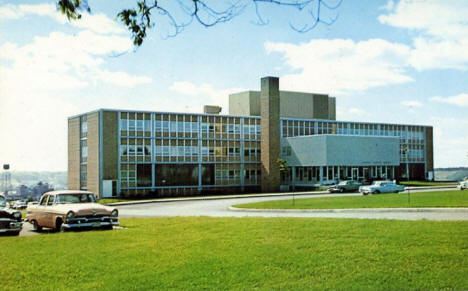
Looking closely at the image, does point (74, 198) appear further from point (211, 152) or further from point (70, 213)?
point (211, 152)

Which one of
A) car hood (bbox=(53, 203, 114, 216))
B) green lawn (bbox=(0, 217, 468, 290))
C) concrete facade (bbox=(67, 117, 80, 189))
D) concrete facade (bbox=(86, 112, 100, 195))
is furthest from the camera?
concrete facade (bbox=(67, 117, 80, 189))

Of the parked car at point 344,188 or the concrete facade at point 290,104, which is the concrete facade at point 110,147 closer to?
the parked car at point 344,188

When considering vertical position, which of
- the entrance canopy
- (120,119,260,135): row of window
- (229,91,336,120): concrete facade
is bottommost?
the entrance canopy

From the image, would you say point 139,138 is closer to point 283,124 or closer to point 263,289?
point 283,124

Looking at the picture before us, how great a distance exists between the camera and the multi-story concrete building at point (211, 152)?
5809cm

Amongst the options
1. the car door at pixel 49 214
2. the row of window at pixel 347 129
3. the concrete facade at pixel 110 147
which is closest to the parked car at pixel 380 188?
the row of window at pixel 347 129

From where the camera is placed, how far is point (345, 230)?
14773 millimetres

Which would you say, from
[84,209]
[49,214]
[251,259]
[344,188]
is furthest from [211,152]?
[251,259]

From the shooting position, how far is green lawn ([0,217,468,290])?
31.7 feet

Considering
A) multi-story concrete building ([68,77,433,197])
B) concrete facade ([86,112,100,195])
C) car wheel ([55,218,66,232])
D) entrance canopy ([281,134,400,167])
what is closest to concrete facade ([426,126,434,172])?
Answer: multi-story concrete building ([68,77,433,197])

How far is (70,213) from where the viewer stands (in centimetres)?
1805

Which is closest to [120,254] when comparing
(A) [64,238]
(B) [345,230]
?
(A) [64,238]

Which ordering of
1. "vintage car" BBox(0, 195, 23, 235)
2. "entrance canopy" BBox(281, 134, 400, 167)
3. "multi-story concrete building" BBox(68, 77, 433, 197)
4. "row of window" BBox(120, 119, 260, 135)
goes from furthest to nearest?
1. "entrance canopy" BBox(281, 134, 400, 167)
2. "row of window" BBox(120, 119, 260, 135)
3. "multi-story concrete building" BBox(68, 77, 433, 197)
4. "vintage car" BBox(0, 195, 23, 235)

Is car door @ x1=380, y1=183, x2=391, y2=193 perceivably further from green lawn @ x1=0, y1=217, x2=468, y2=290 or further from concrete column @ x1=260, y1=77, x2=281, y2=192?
green lawn @ x1=0, y1=217, x2=468, y2=290
